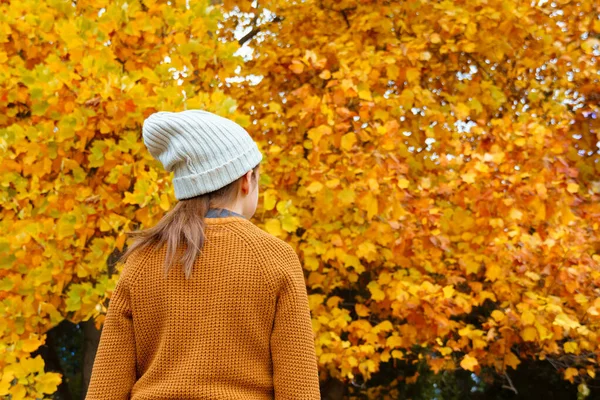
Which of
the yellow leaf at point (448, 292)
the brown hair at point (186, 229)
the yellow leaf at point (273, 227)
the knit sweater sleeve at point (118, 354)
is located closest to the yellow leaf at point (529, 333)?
the yellow leaf at point (448, 292)

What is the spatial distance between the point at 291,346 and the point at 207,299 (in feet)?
0.74

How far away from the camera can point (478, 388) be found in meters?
9.15

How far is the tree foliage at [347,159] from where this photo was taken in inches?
127

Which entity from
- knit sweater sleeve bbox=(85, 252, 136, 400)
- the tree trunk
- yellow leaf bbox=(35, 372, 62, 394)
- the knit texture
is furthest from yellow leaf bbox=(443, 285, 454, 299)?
the tree trunk

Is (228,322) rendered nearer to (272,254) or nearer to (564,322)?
(272,254)

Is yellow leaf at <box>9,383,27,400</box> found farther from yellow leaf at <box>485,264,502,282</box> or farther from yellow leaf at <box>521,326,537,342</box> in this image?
yellow leaf at <box>521,326,537,342</box>

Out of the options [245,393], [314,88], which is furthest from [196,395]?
[314,88]

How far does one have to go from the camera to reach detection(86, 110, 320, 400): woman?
5.63ft

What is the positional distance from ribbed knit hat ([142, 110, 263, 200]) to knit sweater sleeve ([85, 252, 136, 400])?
0.86 ft

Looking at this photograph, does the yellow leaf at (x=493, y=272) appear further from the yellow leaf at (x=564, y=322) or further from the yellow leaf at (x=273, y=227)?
the yellow leaf at (x=273, y=227)

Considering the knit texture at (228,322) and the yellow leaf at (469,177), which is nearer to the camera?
the knit texture at (228,322)

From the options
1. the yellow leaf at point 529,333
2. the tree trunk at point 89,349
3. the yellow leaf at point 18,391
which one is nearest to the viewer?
the yellow leaf at point 18,391

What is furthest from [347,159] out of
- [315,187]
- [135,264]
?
[135,264]

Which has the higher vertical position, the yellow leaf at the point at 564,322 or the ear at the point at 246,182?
the ear at the point at 246,182
